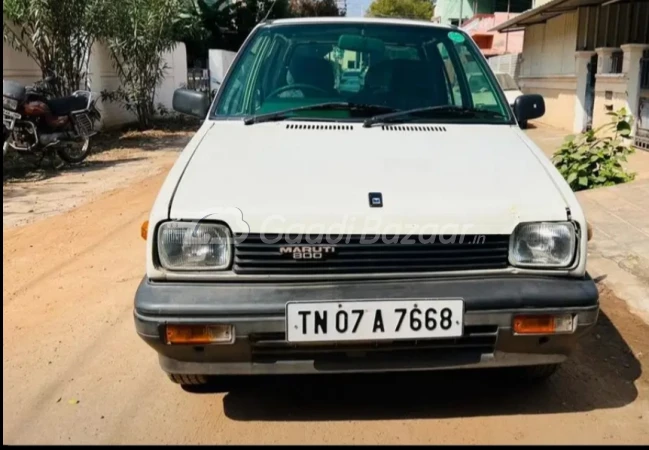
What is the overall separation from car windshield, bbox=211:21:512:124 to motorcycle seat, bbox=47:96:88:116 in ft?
19.5

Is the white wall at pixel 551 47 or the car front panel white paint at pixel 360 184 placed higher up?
the white wall at pixel 551 47

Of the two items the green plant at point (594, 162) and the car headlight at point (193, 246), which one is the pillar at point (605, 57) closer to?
the green plant at point (594, 162)

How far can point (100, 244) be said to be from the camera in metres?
5.50

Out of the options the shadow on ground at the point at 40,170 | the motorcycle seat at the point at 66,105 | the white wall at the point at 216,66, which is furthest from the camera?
the white wall at the point at 216,66

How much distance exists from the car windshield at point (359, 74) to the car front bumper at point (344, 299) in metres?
1.23

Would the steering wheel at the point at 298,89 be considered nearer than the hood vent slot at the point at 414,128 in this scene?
No

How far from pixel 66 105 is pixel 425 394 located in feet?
25.7

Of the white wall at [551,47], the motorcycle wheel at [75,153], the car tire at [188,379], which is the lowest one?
the car tire at [188,379]

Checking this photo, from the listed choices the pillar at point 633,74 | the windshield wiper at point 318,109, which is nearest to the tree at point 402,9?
the pillar at point 633,74

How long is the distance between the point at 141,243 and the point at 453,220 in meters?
3.59

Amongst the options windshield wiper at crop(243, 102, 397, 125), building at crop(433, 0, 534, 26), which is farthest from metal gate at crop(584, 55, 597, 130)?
building at crop(433, 0, 534, 26)

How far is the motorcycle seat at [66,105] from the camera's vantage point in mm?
9047

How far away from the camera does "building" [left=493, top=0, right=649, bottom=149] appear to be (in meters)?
10.4

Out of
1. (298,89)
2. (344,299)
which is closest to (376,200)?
(344,299)
